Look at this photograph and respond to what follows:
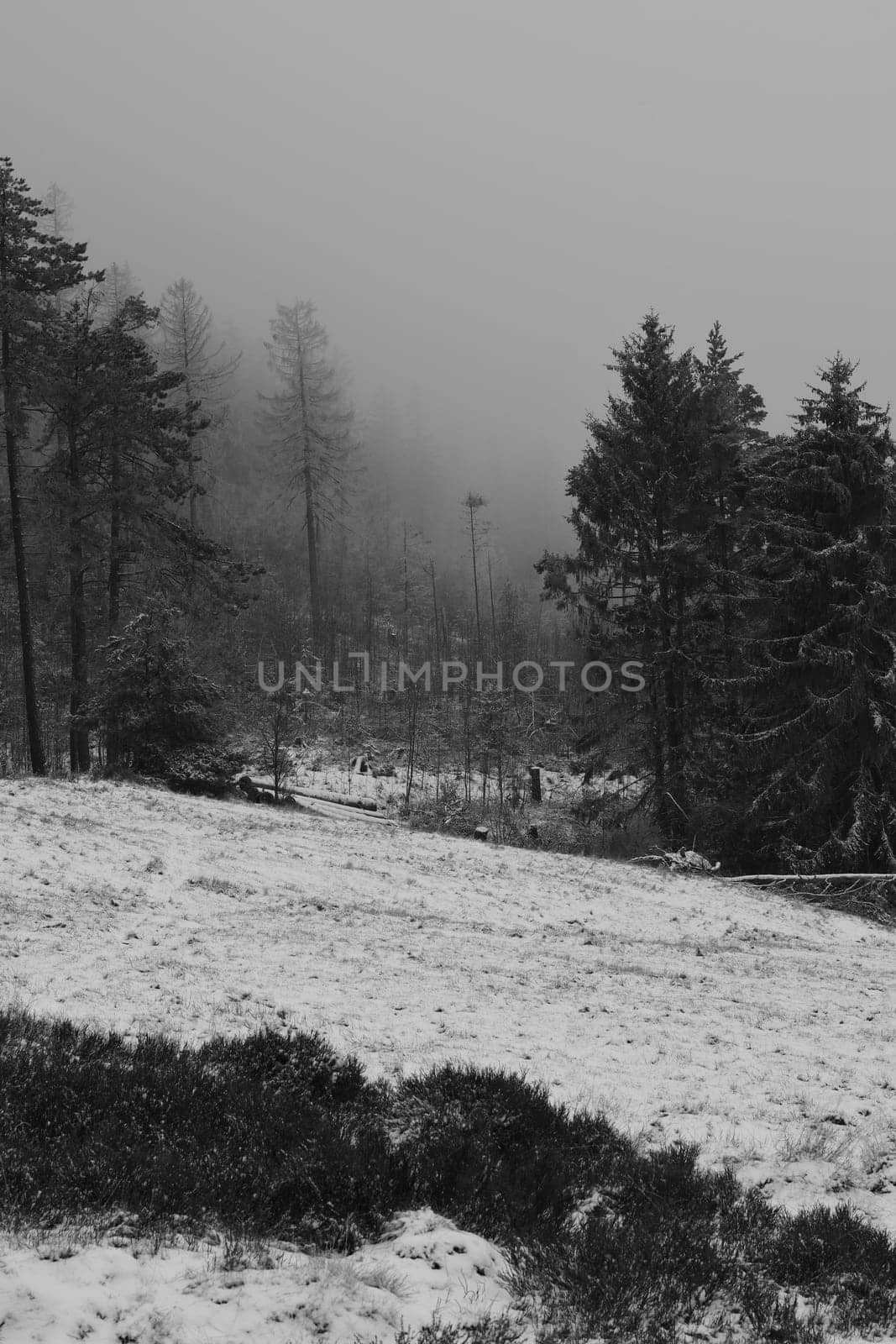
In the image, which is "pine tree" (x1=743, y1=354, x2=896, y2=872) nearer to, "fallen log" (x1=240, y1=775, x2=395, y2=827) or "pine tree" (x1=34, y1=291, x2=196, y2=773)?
"fallen log" (x1=240, y1=775, x2=395, y2=827)

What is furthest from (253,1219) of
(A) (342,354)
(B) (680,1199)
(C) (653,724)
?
(A) (342,354)

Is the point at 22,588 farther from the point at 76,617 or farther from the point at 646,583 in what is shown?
the point at 646,583

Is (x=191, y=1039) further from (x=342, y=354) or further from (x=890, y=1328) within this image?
(x=342, y=354)

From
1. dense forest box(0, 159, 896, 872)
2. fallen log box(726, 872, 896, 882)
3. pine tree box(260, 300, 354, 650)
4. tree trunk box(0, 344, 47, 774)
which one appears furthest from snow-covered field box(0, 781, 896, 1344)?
pine tree box(260, 300, 354, 650)

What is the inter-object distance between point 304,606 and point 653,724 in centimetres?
4170

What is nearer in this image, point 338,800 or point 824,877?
point 824,877

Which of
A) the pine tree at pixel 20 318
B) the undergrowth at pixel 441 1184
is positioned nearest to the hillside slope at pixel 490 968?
the undergrowth at pixel 441 1184

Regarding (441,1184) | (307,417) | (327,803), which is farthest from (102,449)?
(307,417)

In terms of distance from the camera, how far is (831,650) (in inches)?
697

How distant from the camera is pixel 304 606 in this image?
5969 centimetres

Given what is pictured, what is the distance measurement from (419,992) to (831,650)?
13.3m

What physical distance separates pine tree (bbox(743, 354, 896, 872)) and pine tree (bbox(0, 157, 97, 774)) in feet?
59.6

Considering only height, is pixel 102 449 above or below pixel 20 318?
below

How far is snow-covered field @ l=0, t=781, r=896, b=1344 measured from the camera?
10.7ft
